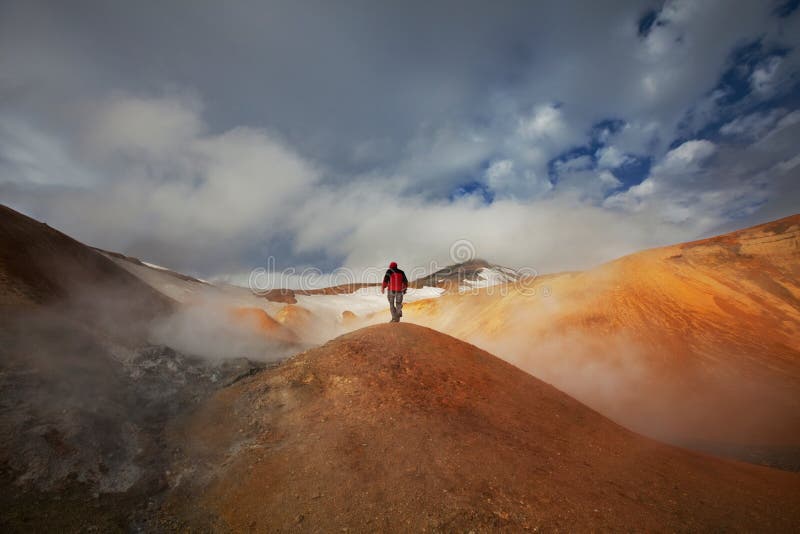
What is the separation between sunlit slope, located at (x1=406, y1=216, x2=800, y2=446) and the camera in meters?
14.4

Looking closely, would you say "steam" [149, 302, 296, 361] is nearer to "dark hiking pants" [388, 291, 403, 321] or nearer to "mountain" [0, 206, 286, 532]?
"mountain" [0, 206, 286, 532]

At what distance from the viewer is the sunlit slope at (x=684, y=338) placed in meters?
14.4

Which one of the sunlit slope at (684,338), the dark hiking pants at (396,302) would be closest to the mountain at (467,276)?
the sunlit slope at (684,338)

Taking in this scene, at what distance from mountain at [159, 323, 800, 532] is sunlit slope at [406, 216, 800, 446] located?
8.05m

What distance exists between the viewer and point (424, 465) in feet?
19.7

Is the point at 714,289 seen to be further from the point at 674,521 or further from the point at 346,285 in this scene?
the point at 346,285

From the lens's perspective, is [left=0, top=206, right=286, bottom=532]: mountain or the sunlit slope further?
the sunlit slope

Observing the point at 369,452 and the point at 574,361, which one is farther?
the point at 574,361

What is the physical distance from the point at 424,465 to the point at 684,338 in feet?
64.6

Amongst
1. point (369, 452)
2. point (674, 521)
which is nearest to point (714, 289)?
point (674, 521)

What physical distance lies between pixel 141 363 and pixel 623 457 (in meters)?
11.5

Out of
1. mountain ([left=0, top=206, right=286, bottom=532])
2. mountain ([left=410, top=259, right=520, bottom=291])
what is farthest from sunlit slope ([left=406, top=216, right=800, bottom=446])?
mountain ([left=410, top=259, right=520, bottom=291])

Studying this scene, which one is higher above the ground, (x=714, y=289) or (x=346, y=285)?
(x=346, y=285)

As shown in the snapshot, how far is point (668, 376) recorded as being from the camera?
56.7ft
